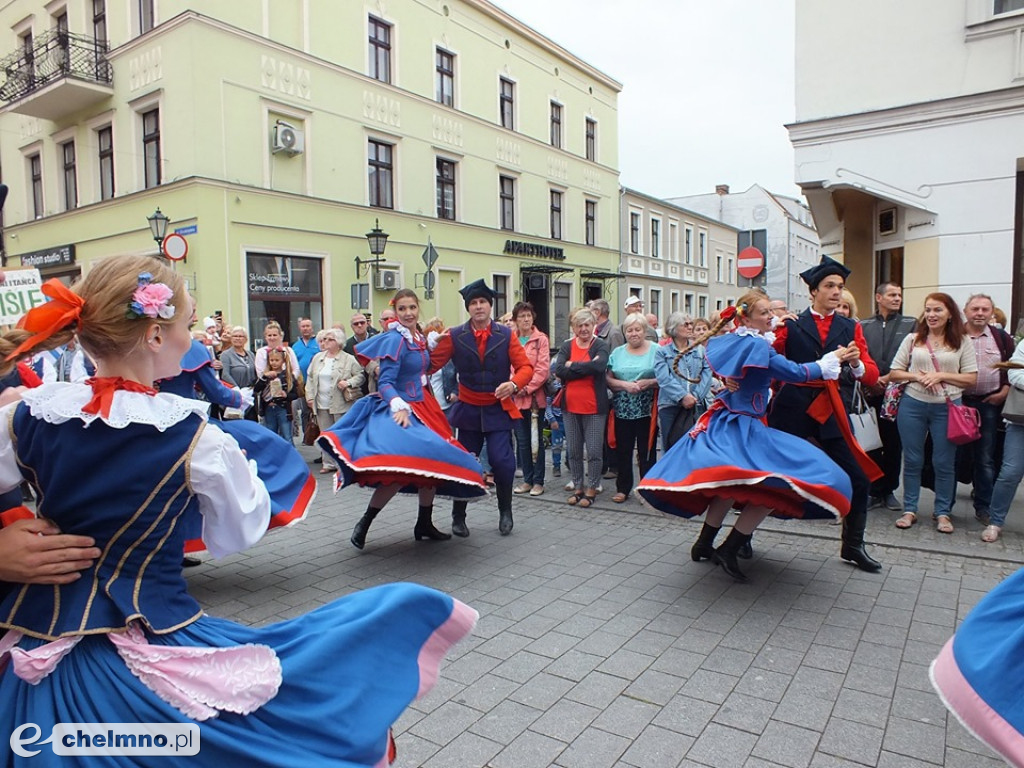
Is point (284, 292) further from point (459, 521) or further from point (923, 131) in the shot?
point (923, 131)

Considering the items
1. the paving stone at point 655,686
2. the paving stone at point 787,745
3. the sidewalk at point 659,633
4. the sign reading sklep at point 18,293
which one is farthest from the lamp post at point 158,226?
the paving stone at point 787,745

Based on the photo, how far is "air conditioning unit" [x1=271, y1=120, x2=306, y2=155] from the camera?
712 inches

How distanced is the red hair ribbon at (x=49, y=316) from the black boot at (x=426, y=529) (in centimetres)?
437

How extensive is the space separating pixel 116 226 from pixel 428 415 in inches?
660

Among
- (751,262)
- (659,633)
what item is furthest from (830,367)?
(751,262)

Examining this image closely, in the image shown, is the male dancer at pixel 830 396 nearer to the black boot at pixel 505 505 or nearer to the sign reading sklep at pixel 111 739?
the black boot at pixel 505 505

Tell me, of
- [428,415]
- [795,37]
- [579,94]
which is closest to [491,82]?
[579,94]

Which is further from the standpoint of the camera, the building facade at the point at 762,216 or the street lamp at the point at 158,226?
the building facade at the point at 762,216

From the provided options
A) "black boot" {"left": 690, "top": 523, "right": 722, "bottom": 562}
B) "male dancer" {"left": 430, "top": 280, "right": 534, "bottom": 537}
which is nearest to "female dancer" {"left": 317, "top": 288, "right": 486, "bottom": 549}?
"male dancer" {"left": 430, "top": 280, "right": 534, "bottom": 537}

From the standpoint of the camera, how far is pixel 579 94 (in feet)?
98.7

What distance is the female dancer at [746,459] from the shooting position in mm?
4441

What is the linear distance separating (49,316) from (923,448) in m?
6.62

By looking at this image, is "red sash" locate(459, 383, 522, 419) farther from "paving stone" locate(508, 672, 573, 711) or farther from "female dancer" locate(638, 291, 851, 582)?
"paving stone" locate(508, 672, 573, 711)

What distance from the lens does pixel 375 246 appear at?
19656 millimetres
